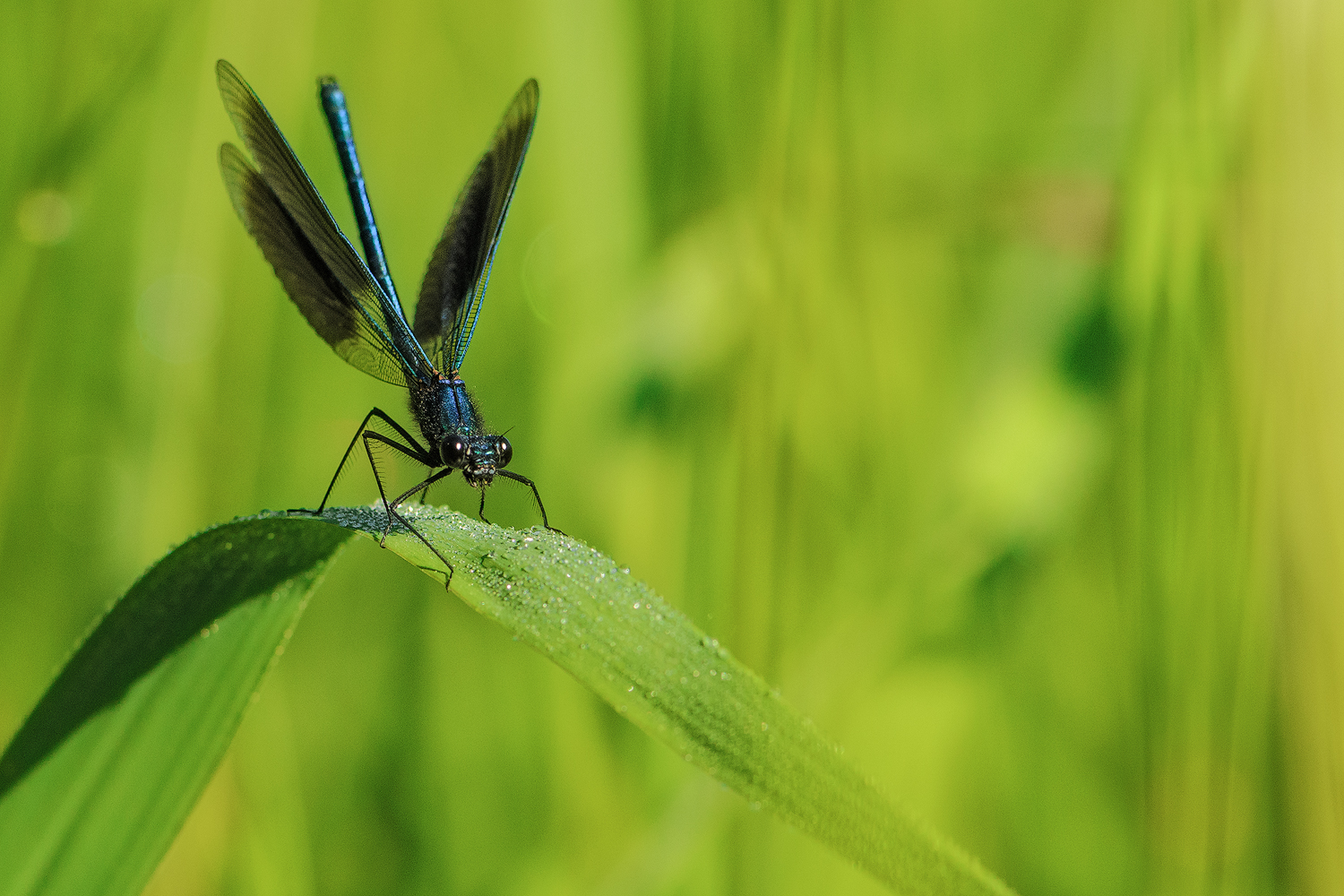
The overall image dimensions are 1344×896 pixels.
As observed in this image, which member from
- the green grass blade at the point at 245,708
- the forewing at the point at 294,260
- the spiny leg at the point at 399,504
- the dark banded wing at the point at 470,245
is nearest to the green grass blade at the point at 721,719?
the green grass blade at the point at 245,708

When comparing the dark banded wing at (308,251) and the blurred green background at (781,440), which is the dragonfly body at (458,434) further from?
the blurred green background at (781,440)

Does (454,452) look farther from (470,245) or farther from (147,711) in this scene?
(147,711)

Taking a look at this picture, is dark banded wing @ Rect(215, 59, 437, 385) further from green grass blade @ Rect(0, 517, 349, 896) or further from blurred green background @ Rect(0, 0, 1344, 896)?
green grass blade @ Rect(0, 517, 349, 896)

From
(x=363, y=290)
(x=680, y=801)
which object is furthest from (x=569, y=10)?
(x=680, y=801)

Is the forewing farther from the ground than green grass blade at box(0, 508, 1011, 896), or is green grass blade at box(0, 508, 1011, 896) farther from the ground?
the forewing

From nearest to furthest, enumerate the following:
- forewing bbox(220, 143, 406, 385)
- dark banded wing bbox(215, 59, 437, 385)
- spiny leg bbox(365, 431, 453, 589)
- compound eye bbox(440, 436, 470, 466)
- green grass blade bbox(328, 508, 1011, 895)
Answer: green grass blade bbox(328, 508, 1011, 895) → spiny leg bbox(365, 431, 453, 589) → dark banded wing bbox(215, 59, 437, 385) → forewing bbox(220, 143, 406, 385) → compound eye bbox(440, 436, 470, 466)

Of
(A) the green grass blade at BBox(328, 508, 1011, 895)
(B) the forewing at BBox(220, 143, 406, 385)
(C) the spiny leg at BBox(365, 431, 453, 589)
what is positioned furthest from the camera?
(B) the forewing at BBox(220, 143, 406, 385)

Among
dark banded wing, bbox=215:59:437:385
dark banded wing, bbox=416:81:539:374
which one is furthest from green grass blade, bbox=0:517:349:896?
dark banded wing, bbox=416:81:539:374

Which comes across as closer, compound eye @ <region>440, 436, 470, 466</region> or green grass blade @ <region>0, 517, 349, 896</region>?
green grass blade @ <region>0, 517, 349, 896</region>
